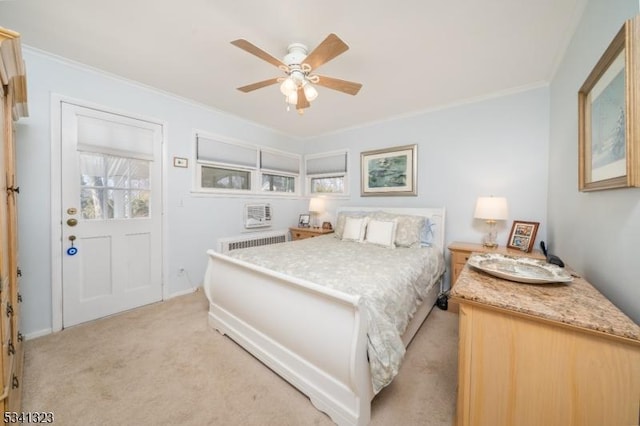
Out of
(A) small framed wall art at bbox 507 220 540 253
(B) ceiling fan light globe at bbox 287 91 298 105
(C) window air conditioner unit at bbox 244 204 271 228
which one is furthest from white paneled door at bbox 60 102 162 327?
(A) small framed wall art at bbox 507 220 540 253

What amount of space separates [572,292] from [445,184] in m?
2.22

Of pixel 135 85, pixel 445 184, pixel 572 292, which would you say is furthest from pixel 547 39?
pixel 135 85

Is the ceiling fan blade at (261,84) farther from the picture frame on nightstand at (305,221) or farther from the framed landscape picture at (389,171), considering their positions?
the picture frame on nightstand at (305,221)

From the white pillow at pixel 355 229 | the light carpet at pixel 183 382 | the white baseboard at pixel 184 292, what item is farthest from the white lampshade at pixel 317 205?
the light carpet at pixel 183 382

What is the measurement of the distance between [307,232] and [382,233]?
149cm

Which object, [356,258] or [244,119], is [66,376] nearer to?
[356,258]

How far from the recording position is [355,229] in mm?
3072

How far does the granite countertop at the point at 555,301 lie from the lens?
0.78 meters

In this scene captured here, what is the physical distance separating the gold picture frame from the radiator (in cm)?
355

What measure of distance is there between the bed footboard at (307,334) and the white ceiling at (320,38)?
1.78m

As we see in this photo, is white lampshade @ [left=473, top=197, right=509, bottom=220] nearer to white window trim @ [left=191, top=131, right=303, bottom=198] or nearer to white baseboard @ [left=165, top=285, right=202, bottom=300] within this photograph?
white window trim @ [left=191, top=131, right=303, bottom=198]

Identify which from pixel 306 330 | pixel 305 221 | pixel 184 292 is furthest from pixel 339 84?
pixel 184 292

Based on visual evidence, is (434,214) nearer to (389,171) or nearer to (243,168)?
(389,171)

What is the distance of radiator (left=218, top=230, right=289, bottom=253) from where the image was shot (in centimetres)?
337
